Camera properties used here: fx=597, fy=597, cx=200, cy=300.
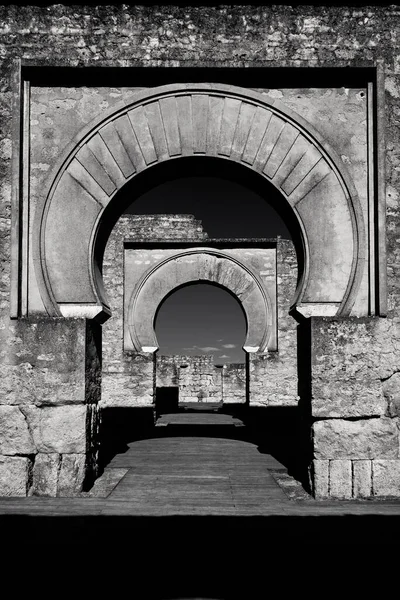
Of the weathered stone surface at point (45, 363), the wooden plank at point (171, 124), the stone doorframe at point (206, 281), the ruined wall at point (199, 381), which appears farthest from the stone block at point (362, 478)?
the ruined wall at point (199, 381)

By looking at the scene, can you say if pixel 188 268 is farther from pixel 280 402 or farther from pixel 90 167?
Answer: pixel 90 167

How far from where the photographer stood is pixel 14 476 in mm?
4676

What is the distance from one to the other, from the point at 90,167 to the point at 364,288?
2.54 m

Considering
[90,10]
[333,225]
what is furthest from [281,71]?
[90,10]

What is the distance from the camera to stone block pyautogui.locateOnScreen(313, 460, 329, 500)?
4.62 metres

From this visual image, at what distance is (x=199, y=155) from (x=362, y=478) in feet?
9.79

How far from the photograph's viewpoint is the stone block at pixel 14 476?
4.66 meters

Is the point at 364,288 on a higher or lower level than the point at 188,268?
lower

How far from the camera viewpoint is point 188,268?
12.7 metres

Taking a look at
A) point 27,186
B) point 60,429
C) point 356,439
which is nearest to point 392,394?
point 356,439

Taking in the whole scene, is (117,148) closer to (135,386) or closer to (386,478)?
(386,478)

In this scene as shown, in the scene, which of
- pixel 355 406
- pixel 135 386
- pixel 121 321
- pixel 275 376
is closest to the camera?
pixel 355 406

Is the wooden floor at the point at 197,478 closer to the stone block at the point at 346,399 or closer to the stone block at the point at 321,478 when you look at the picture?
the stone block at the point at 321,478
